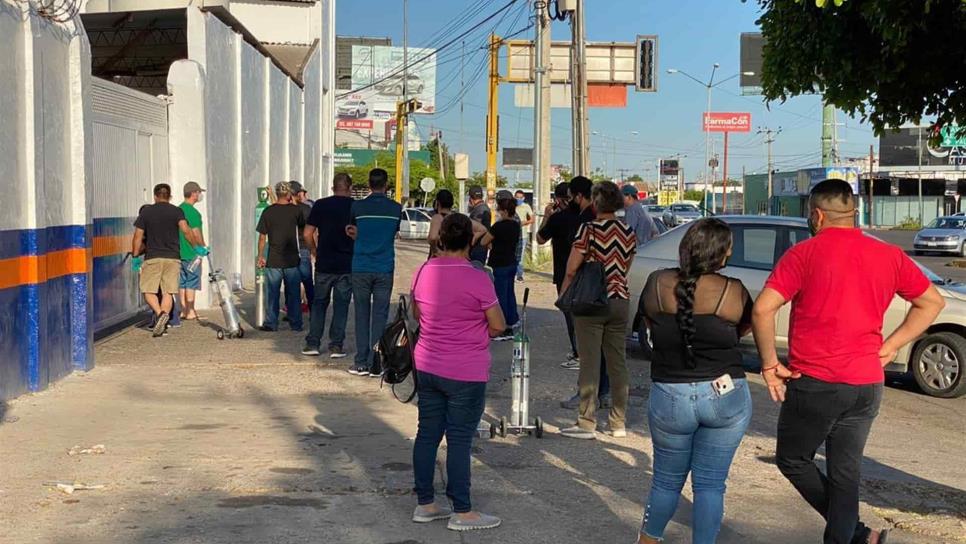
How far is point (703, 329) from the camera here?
485cm

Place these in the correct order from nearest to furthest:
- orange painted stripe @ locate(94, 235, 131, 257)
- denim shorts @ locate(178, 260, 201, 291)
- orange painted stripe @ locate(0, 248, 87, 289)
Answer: orange painted stripe @ locate(0, 248, 87, 289) < orange painted stripe @ locate(94, 235, 131, 257) < denim shorts @ locate(178, 260, 201, 291)

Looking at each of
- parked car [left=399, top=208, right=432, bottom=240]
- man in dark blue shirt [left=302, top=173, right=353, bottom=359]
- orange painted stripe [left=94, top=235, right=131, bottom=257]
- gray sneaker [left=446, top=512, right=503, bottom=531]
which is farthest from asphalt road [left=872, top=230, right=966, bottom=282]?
gray sneaker [left=446, top=512, right=503, bottom=531]

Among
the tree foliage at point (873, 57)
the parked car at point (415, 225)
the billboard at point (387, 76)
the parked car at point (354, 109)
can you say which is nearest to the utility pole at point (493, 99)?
the parked car at point (415, 225)

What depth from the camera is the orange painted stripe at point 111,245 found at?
512 inches

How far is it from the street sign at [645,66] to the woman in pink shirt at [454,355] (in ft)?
83.0

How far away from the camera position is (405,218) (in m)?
49.3

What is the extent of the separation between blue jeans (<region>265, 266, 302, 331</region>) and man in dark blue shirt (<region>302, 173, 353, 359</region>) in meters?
1.61

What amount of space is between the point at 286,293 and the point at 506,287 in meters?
2.64

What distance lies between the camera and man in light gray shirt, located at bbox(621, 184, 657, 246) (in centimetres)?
1233

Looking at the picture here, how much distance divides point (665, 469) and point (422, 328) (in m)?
1.52

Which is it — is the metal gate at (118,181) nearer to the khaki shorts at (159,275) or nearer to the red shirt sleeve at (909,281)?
the khaki shorts at (159,275)

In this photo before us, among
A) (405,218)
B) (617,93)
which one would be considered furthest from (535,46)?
(405,218)

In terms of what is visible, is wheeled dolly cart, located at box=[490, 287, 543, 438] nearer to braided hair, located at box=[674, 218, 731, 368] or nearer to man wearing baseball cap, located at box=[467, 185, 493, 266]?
braided hair, located at box=[674, 218, 731, 368]

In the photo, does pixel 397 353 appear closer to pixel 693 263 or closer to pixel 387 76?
pixel 693 263
